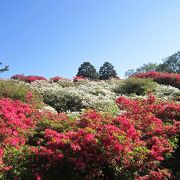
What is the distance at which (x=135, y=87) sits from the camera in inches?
852

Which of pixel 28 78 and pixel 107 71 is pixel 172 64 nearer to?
pixel 107 71

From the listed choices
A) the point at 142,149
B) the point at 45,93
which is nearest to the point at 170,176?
the point at 142,149

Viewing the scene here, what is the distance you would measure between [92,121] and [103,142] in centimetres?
185

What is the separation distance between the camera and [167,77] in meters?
25.8

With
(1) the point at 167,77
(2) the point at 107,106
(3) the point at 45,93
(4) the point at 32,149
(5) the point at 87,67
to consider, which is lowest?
(4) the point at 32,149

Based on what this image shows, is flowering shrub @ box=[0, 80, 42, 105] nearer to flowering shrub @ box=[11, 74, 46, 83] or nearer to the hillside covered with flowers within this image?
the hillside covered with flowers

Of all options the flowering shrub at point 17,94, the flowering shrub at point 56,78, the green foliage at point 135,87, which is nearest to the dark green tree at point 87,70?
the flowering shrub at point 56,78

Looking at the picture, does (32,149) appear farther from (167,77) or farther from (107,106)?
(167,77)

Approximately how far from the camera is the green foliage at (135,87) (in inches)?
838

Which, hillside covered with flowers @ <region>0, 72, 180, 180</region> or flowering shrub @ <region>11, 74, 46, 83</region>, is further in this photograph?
flowering shrub @ <region>11, 74, 46, 83</region>

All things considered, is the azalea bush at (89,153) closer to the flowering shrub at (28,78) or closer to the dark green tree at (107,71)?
the flowering shrub at (28,78)

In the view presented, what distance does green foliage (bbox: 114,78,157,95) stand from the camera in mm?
21281

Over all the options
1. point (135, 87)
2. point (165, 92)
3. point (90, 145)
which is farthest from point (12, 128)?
point (135, 87)

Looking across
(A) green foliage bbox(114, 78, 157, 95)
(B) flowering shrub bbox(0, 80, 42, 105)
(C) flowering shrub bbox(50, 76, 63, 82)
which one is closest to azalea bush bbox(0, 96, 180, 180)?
(B) flowering shrub bbox(0, 80, 42, 105)
